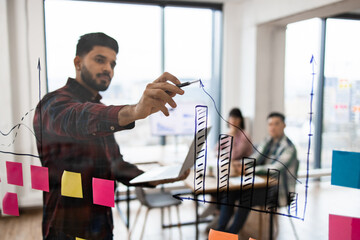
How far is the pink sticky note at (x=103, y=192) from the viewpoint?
0.99m

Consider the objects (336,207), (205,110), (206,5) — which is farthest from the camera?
(206,5)

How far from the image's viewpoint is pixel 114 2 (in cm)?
99

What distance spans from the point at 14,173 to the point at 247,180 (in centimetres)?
85

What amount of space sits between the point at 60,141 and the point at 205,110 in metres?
0.51

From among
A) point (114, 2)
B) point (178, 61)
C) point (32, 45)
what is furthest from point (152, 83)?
point (32, 45)

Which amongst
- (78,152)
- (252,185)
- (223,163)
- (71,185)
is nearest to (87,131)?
(78,152)

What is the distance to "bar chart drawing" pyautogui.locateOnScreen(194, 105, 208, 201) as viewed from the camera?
90cm

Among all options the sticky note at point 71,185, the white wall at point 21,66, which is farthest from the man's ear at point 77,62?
the sticky note at point 71,185

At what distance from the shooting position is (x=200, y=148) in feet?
3.01

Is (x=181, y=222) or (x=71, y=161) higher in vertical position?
(x=71, y=161)

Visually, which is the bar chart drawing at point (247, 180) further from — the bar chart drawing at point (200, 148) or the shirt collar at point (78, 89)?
the shirt collar at point (78, 89)

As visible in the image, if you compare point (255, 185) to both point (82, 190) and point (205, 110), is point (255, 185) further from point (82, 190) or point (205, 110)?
point (82, 190)

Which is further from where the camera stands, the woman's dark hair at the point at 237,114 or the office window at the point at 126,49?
the woman's dark hair at the point at 237,114

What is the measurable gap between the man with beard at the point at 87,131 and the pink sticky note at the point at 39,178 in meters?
0.02
